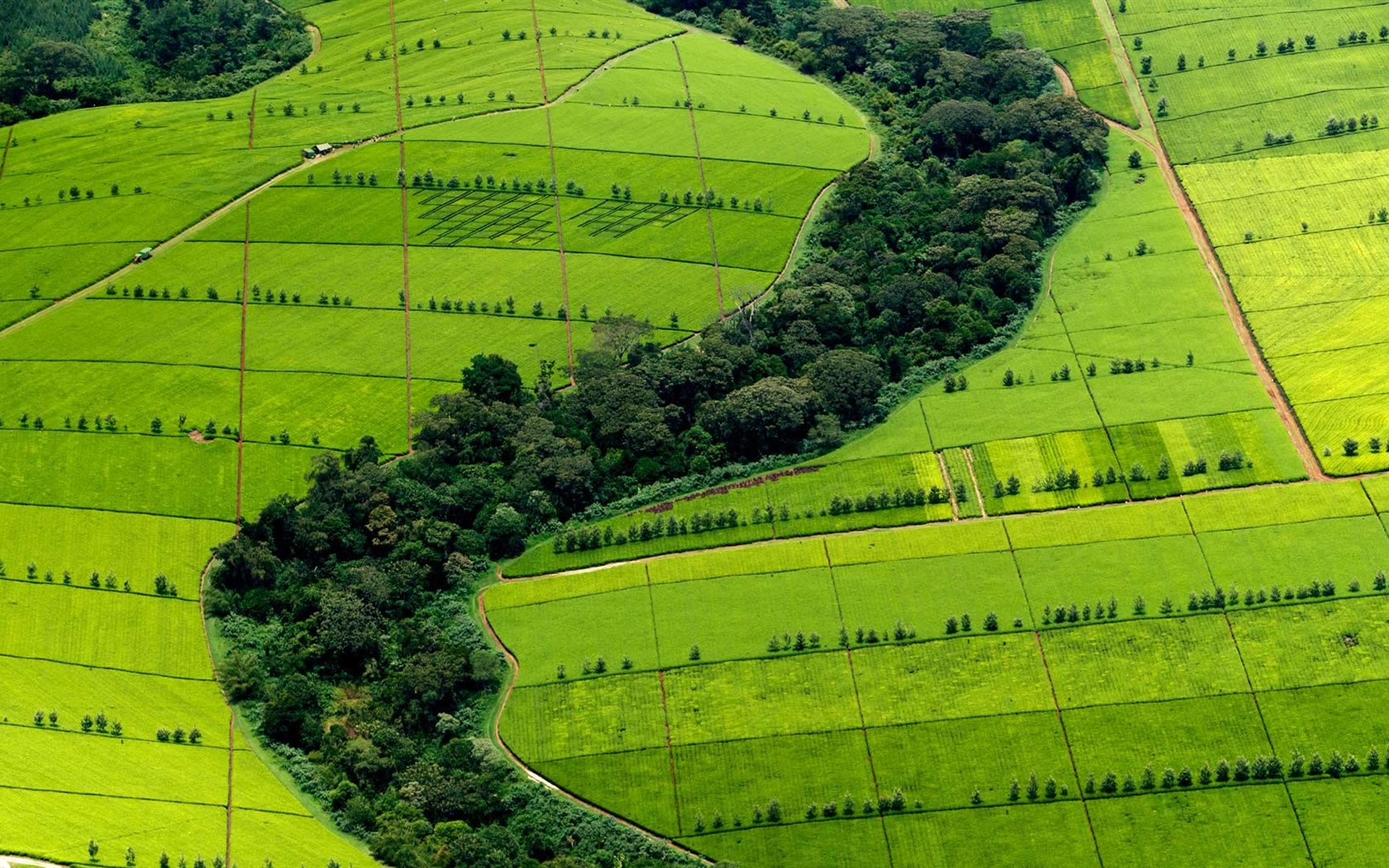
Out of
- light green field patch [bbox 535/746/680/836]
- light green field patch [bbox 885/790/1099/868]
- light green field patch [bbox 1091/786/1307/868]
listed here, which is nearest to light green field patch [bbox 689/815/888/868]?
light green field patch [bbox 885/790/1099/868]

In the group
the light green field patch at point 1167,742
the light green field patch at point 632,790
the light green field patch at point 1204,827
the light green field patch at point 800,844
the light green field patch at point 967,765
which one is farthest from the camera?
the light green field patch at point 1167,742

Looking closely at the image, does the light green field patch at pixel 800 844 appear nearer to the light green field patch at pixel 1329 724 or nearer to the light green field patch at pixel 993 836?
the light green field patch at pixel 993 836

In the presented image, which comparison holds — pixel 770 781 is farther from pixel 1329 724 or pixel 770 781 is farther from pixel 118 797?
pixel 118 797

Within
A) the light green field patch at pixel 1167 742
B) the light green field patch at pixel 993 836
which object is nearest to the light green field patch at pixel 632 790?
the light green field patch at pixel 993 836

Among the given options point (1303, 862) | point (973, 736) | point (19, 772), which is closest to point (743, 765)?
point (973, 736)

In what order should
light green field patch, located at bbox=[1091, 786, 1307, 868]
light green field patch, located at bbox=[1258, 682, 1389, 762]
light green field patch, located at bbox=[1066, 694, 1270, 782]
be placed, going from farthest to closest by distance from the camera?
light green field patch, located at bbox=[1066, 694, 1270, 782], light green field patch, located at bbox=[1258, 682, 1389, 762], light green field patch, located at bbox=[1091, 786, 1307, 868]

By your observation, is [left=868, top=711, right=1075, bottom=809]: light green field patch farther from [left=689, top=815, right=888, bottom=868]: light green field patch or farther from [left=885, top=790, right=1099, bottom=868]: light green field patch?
[left=689, top=815, right=888, bottom=868]: light green field patch

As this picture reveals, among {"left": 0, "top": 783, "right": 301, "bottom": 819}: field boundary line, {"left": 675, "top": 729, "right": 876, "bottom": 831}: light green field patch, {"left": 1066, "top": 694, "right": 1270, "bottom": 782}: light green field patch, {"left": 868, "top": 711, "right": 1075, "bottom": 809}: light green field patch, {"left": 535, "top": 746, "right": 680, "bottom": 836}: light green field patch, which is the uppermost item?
{"left": 0, "top": 783, "right": 301, "bottom": 819}: field boundary line

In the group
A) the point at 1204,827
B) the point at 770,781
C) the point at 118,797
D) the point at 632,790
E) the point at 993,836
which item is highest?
the point at 118,797

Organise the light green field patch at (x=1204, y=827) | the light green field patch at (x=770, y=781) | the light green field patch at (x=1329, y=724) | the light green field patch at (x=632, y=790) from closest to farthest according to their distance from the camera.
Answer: the light green field patch at (x=1204, y=827) → the light green field patch at (x=1329, y=724) → the light green field patch at (x=632, y=790) → the light green field patch at (x=770, y=781)

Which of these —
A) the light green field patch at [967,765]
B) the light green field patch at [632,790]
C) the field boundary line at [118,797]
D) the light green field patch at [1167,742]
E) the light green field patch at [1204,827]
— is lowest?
the light green field patch at [1204,827]

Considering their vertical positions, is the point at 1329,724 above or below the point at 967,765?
below

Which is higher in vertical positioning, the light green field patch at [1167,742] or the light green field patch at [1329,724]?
the light green field patch at [1167,742]

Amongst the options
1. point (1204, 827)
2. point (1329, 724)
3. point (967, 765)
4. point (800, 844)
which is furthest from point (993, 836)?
point (1329, 724)
